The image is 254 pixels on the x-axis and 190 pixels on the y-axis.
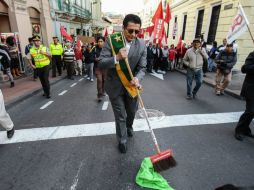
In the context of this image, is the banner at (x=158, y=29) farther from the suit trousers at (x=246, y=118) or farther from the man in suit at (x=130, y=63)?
the man in suit at (x=130, y=63)

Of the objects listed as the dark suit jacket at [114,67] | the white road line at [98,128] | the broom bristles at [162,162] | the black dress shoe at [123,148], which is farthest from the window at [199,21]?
the broom bristles at [162,162]

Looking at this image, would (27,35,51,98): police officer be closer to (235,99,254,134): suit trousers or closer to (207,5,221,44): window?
(235,99,254,134): suit trousers

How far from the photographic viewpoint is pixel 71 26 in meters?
21.8

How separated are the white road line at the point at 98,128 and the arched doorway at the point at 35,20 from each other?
434 inches

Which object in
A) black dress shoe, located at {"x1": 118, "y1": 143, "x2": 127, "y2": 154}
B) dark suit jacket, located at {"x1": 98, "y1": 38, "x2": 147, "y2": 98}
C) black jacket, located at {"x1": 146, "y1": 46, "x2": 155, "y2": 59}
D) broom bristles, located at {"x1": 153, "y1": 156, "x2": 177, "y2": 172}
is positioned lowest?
black dress shoe, located at {"x1": 118, "y1": 143, "x2": 127, "y2": 154}

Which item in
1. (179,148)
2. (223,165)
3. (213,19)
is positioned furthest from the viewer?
(213,19)

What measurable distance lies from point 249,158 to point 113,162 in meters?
2.14

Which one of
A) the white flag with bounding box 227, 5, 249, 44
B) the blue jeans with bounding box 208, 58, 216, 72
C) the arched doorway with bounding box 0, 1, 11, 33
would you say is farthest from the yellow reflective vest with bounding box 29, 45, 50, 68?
the blue jeans with bounding box 208, 58, 216, 72

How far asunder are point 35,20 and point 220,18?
1204cm

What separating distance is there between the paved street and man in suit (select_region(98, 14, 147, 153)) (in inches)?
21.0

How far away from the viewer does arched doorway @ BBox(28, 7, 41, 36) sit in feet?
41.3

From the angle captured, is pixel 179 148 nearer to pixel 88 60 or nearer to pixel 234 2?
pixel 88 60

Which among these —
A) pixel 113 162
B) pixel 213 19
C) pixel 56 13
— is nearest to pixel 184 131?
pixel 113 162

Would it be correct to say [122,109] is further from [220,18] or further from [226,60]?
[220,18]
